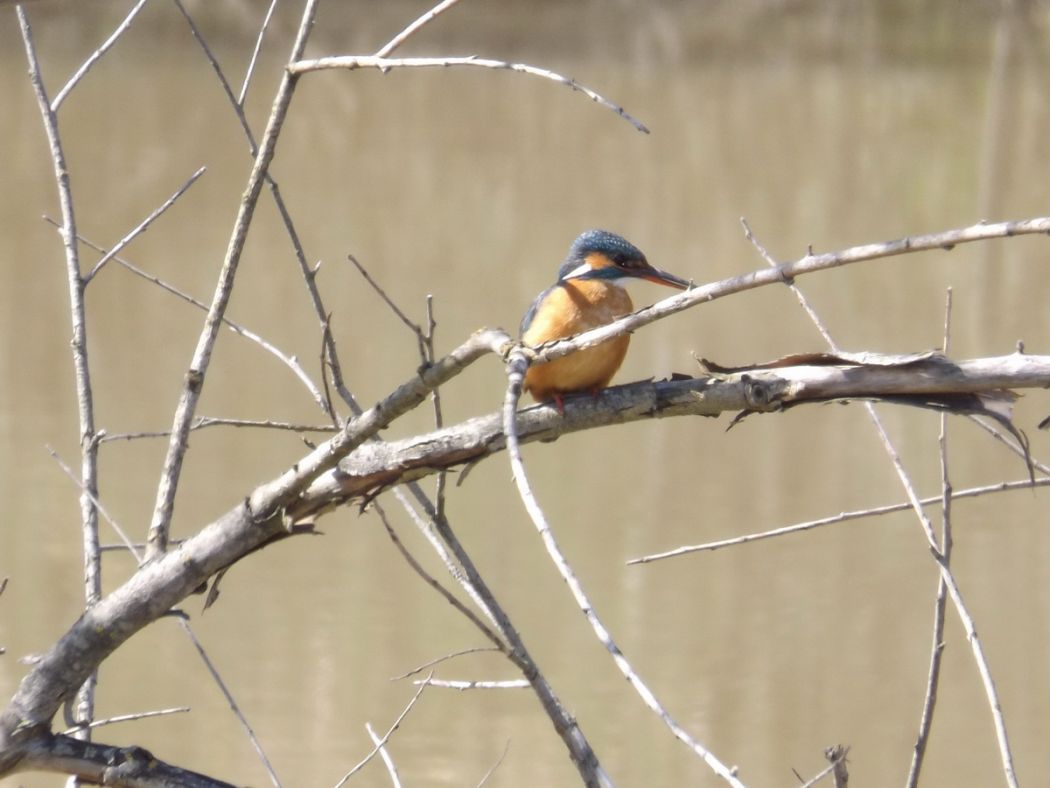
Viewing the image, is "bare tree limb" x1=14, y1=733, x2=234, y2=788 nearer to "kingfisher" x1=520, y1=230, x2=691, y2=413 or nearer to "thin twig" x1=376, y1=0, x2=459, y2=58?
"kingfisher" x1=520, y1=230, x2=691, y2=413

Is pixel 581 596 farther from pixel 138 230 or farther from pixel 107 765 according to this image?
pixel 138 230

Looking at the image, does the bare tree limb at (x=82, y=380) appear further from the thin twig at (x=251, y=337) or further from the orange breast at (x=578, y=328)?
the orange breast at (x=578, y=328)

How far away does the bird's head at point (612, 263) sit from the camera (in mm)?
2223

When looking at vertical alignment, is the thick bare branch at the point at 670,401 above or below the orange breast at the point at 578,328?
below

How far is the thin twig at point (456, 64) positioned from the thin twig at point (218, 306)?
0.25ft

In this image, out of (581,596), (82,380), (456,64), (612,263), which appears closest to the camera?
(581,596)

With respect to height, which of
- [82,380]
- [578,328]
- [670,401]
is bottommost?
[670,401]

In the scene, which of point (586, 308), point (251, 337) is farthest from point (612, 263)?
point (251, 337)

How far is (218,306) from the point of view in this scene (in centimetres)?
149

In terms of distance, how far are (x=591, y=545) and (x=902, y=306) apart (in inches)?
131

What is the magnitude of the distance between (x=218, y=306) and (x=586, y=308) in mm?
724

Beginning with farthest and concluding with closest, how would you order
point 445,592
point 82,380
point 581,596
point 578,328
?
point 578,328, point 82,380, point 445,592, point 581,596

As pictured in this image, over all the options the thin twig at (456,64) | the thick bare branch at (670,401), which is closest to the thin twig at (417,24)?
the thin twig at (456,64)

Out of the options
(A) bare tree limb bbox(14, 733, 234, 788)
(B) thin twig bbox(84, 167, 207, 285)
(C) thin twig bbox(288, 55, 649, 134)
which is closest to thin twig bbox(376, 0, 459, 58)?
(C) thin twig bbox(288, 55, 649, 134)
